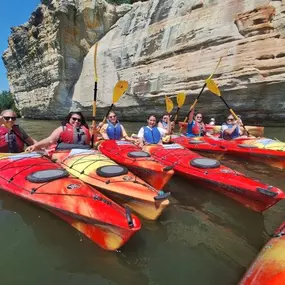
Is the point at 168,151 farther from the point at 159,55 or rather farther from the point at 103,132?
the point at 159,55

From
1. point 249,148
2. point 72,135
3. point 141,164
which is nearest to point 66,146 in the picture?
point 72,135

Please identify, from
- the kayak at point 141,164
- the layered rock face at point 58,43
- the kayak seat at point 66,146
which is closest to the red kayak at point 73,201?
the kayak seat at point 66,146

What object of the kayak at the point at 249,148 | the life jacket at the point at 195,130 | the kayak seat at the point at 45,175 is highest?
the kayak seat at the point at 45,175

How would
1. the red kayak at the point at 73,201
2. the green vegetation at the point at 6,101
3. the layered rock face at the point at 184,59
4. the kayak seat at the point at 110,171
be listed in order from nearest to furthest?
the red kayak at the point at 73,201, the kayak seat at the point at 110,171, the layered rock face at the point at 184,59, the green vegetation at the point at 6,101

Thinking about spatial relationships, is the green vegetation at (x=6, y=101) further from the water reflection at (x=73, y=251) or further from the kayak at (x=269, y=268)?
the kayak at (x=269, y=268)

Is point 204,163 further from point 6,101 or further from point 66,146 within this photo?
point 6,101

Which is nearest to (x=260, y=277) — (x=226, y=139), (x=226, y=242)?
(x=226, y=242)

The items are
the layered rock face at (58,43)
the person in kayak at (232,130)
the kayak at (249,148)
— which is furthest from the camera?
the layered rock face at (58,43)

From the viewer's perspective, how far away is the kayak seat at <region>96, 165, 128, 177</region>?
10.6 feet

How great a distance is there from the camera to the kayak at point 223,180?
9.66 ft

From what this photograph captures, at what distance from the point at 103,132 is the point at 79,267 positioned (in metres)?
3.91

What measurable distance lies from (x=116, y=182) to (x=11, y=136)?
2236 mm

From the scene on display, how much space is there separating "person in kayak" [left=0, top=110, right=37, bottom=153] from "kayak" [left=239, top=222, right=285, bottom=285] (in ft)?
12.3

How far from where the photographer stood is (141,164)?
3.91 meters
